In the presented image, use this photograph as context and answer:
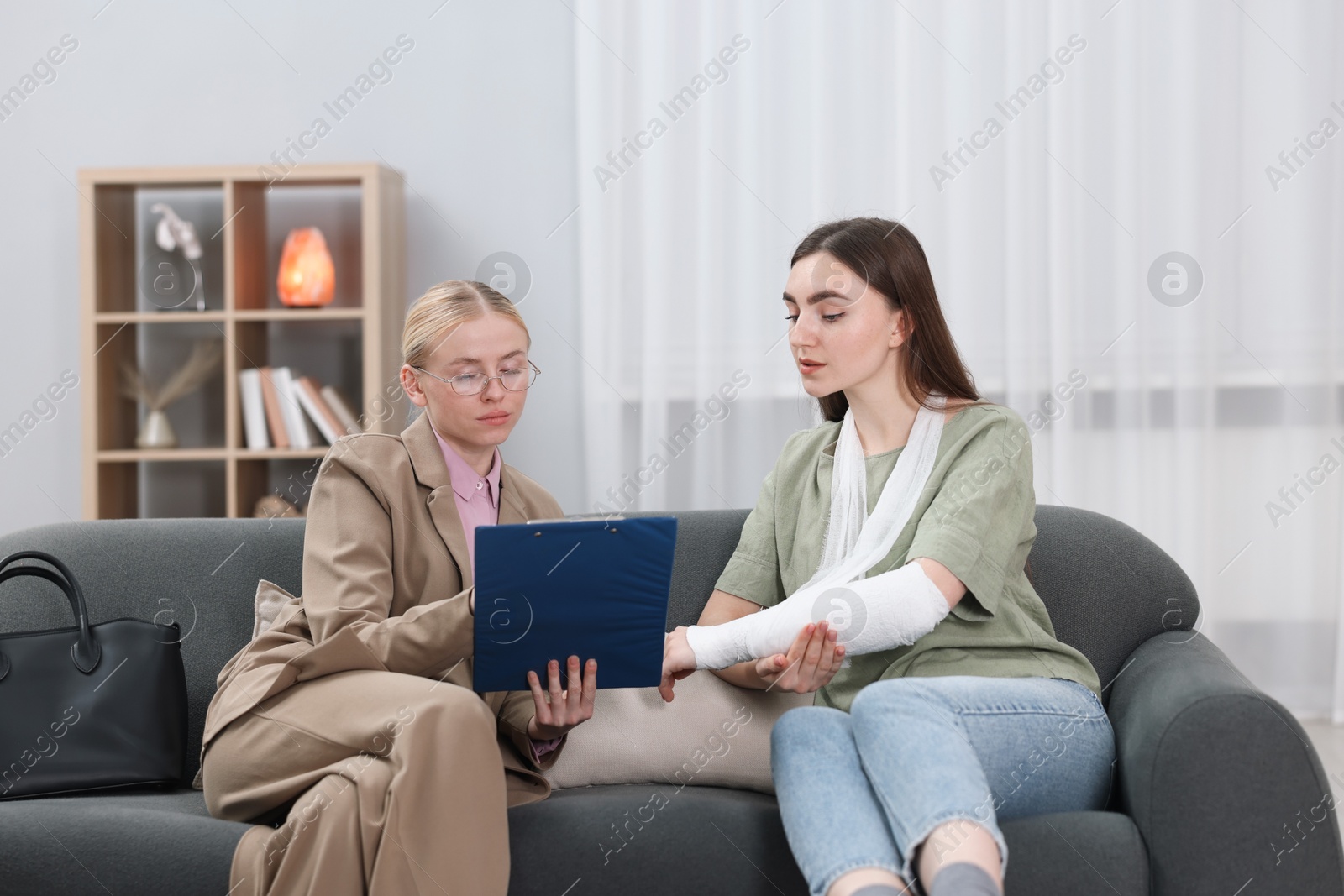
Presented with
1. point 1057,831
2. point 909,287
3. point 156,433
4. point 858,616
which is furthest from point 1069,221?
point 156,433

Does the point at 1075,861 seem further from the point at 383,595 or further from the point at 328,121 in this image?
the point at 328,121

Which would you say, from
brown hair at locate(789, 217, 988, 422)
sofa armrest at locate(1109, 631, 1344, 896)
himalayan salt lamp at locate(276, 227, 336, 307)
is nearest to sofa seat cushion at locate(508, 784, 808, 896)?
sofa armrest at locate(1109, 631, 1344, 896)

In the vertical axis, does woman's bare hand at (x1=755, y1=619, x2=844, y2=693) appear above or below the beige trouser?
above

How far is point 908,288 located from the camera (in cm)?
165

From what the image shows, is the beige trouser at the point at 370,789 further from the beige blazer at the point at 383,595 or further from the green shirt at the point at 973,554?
the green shirt at the point at 973,554

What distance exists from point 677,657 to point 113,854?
756 millimetres

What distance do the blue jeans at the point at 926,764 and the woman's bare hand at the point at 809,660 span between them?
0.04m

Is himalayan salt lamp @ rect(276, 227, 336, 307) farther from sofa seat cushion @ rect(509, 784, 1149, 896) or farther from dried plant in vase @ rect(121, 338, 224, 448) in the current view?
sofa seat cushion @ rect(509, 784, 1149, 896)

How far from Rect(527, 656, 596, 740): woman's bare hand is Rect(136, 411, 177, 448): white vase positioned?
2029mm

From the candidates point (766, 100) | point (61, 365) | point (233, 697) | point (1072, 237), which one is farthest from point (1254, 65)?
point (61, 365)

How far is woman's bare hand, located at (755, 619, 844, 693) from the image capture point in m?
1.43

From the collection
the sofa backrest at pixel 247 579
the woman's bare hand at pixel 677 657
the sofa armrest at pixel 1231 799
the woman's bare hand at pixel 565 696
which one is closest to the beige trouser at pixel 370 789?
the woman's bare hand at pixel 565 696

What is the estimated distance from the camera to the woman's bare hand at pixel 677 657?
1.53 metres

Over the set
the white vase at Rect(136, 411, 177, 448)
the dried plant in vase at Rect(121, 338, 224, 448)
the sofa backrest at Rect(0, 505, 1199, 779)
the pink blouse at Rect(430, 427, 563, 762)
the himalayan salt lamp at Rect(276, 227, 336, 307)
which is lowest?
the sofa backrest at Rect(0, 505, 1199, 779)
